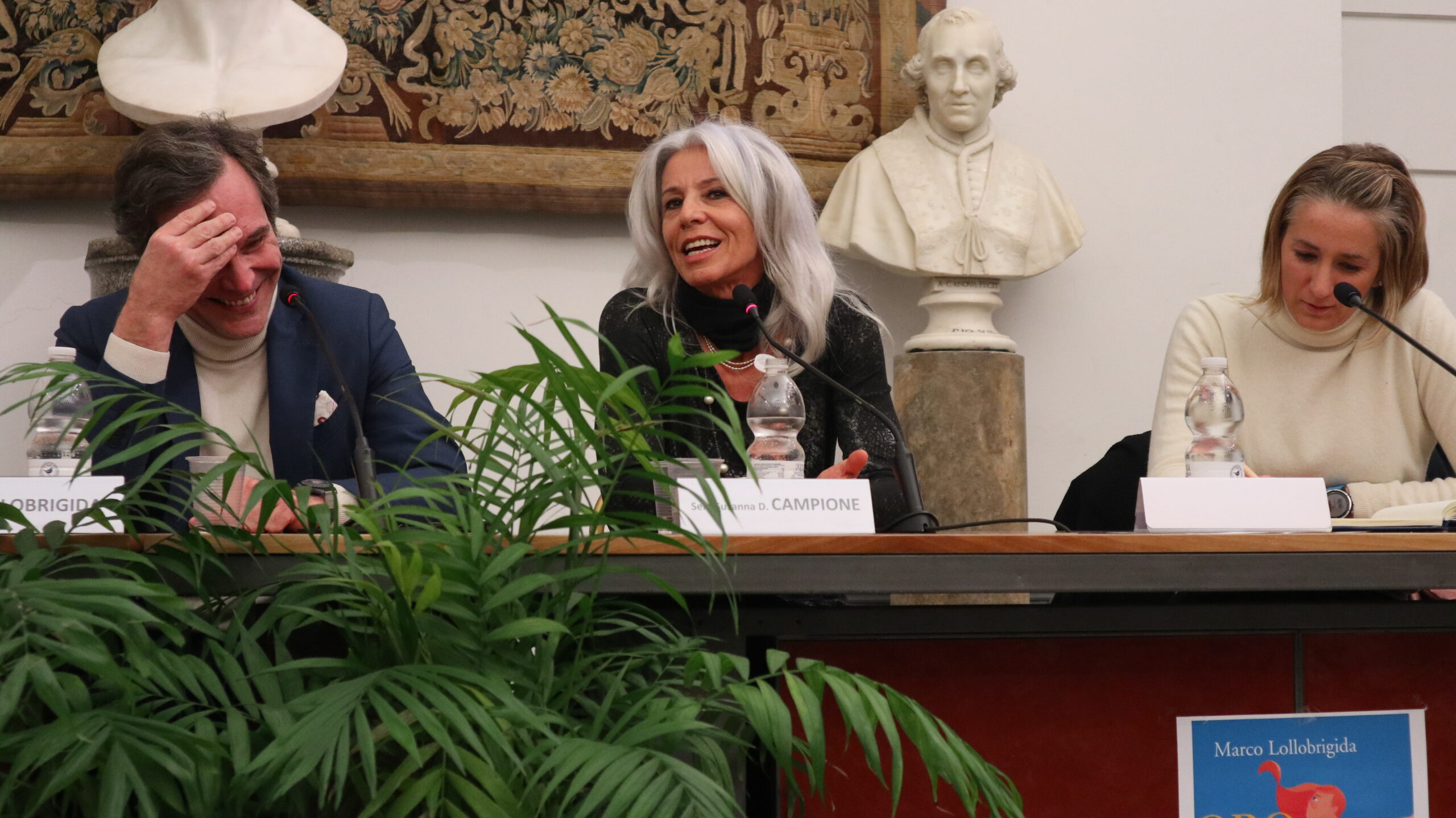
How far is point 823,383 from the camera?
2.09m

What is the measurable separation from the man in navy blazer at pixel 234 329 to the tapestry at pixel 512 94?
1265 mm

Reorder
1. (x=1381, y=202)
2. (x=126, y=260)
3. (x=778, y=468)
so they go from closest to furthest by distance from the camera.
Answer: (x=778, y=468), (x=1381, y=202), (x=126, y=260)

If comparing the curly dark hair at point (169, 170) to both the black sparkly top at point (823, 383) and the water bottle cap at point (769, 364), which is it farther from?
the water bottle cap at point (769, 364)

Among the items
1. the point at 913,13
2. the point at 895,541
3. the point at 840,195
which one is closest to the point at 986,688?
the point at 895,541

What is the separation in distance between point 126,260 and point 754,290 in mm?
1454

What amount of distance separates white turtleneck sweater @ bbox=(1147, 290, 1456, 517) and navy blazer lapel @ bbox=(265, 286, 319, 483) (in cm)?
120

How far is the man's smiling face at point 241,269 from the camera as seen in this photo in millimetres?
1812

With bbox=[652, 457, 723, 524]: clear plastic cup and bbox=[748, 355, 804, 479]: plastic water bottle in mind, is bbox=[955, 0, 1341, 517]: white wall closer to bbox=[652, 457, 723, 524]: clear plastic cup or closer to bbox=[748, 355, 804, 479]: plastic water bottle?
bbox=[748, 355, 804, 479]: plastic water bottle

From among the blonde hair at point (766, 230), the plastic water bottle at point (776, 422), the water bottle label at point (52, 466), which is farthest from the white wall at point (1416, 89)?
the water bottle label at point (52, 466)

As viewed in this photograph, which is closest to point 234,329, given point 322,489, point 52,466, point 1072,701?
point 52,466

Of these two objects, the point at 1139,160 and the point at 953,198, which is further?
the point at 1139,160

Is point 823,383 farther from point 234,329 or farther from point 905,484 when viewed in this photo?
point 234,329

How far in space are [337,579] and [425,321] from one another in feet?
8.19

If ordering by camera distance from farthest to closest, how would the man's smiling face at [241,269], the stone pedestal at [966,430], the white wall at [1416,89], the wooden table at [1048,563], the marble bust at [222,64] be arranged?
the white wall at [1416,89]
the stone pedestal at [966,430]
the marble bust at [222,64]
the man's smiling face at [241,269]
the wooden table at [1048,563]
